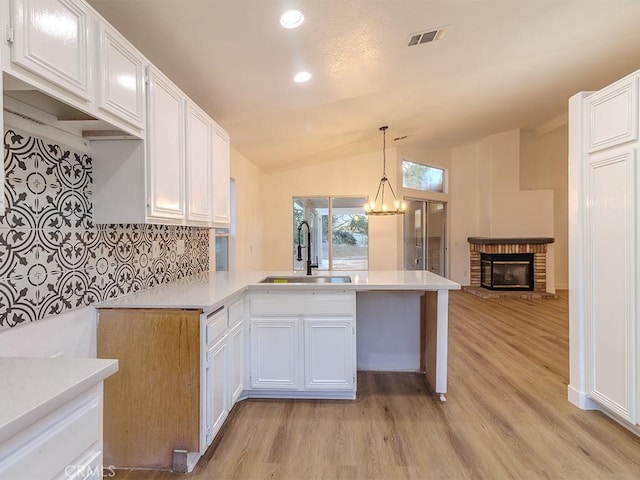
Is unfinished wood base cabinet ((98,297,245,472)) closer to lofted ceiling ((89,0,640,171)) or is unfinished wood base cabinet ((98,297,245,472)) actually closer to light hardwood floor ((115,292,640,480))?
Answer: light hardwood floor ((115,292,640,480))

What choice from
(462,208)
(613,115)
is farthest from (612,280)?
(462,208)

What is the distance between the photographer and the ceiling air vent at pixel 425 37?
2529 millimetres

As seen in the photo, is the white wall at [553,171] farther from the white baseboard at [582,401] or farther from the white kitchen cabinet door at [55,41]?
the white kitchen cabinet door at [55,41]

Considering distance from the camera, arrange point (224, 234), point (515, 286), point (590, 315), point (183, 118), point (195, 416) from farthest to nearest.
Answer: point (515, 286)
point (224, 234)
point (590, 315)
point (183, 118)
point (195, 416)

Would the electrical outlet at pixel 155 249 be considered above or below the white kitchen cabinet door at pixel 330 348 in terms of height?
above

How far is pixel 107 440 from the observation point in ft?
5.67

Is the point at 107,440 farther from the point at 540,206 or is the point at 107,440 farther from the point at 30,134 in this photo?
the point at 540,206

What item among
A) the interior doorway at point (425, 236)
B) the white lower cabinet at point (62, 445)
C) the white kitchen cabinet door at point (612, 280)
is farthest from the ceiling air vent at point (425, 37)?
the interior doorway at point (425, 236)

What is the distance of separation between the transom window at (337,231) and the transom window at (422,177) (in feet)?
3.67

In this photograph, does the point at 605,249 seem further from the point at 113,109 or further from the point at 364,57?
the point at 113,109

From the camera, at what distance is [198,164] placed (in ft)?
7.55

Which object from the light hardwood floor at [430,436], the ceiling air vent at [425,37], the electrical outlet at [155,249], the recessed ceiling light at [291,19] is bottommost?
the light hardwood floor at [430,436]

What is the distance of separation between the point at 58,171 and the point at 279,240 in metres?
5.38

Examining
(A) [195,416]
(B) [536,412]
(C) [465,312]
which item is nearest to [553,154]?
(C) [465,312]
